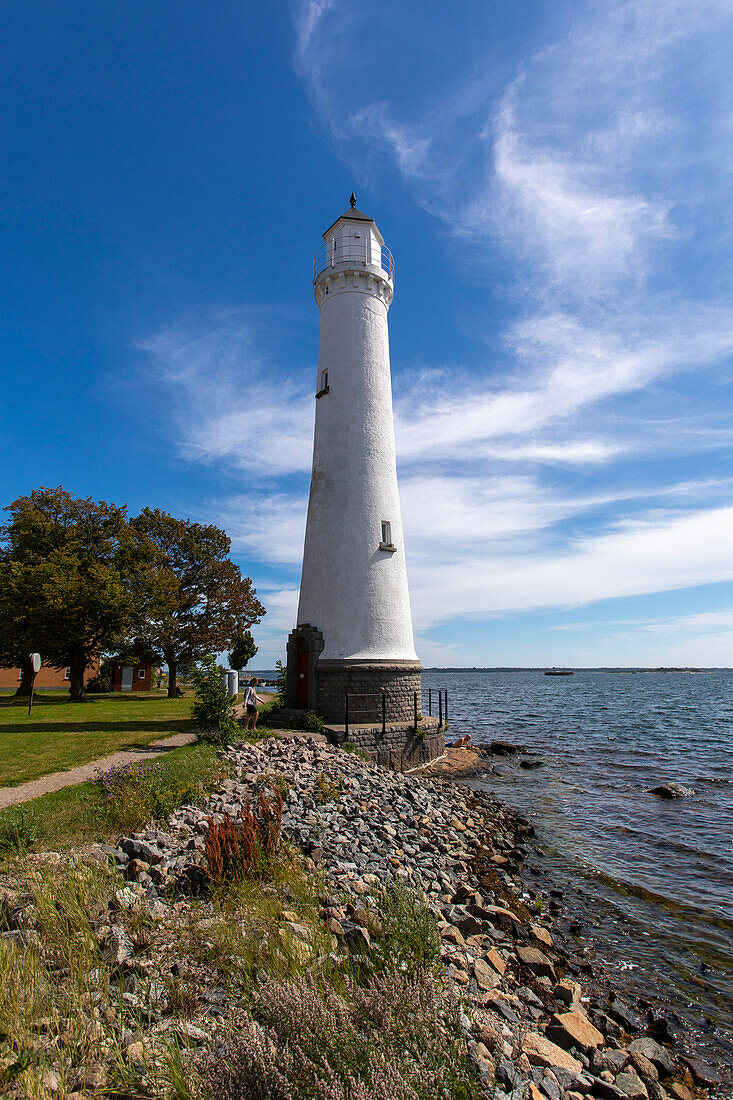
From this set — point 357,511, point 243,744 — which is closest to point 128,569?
point 357,511

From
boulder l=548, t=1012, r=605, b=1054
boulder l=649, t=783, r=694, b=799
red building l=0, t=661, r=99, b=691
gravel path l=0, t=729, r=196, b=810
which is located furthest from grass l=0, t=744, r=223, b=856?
red building l=0, t=661, r=99, b=691

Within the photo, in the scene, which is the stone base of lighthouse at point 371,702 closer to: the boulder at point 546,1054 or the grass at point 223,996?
the grass at point 223,996

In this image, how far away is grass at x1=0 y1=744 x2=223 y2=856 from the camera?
7.06m

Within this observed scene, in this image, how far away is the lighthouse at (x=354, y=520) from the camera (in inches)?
684

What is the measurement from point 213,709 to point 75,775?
13.9ft

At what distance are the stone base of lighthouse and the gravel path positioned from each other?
13.2 feet

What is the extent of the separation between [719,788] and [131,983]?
21.9 m

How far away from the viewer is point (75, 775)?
1105cm

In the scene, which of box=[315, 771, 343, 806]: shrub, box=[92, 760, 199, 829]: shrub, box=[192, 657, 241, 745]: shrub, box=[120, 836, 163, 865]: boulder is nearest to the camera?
box=[120, 836, 163, 865]: boulder

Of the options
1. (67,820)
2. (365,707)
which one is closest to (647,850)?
(365,707)

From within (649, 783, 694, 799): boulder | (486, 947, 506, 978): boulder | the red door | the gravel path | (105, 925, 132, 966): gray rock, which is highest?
the red door

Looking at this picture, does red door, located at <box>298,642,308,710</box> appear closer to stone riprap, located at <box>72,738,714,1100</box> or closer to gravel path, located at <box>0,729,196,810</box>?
gravel path, located at <box>0,729,196,810</box>

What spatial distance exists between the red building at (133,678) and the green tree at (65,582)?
14947 millimetres

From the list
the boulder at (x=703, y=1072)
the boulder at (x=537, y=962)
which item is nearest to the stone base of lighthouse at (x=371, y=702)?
Result: the boulder at (x=537, y=962)
